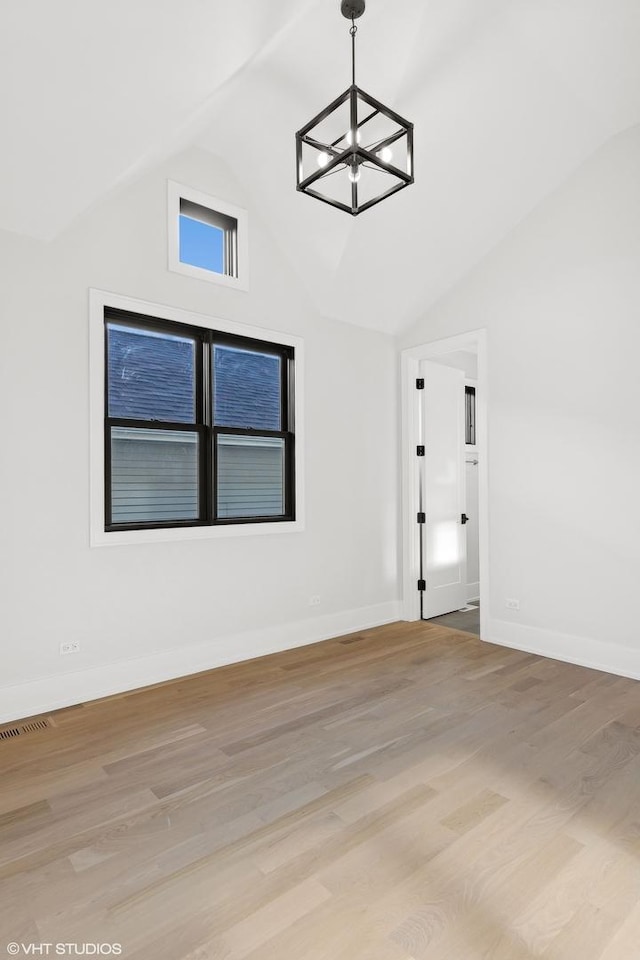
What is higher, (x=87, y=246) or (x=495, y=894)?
(x=87, y=246)

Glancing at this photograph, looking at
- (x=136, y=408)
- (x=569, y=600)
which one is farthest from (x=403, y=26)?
(x=569, y=600)

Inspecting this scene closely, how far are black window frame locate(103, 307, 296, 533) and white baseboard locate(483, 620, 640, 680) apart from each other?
6.29 ft

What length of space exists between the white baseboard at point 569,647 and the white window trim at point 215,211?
3.35 m

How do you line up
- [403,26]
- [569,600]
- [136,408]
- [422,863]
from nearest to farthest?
[422,863] → [403,26] → [136,408] → [569,600]

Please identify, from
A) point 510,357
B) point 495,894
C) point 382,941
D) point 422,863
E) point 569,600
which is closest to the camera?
point 382,941

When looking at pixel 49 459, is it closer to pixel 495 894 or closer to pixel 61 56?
pixel 61 56

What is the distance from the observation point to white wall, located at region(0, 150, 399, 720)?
9.99 feet

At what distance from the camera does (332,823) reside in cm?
205

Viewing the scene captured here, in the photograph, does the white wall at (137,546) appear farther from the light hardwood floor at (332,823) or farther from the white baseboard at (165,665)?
the light hardwood floor at (332,823)

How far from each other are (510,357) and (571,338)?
48 cm

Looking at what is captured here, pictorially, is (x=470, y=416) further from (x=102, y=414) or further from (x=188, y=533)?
(x=102, y=414)

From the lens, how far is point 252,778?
2.38 m

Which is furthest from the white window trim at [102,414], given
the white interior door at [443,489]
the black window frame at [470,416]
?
the black window frame at [470,416]

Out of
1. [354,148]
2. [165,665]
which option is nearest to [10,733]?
[165,665]
